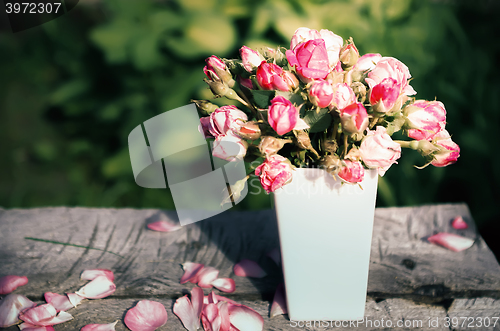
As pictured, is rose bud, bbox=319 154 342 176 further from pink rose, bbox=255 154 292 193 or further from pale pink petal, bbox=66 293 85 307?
pale pink petal, bbox=66 293 85 307

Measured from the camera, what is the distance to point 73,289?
666 millimetres

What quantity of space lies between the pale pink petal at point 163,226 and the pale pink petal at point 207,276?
0.15 metres

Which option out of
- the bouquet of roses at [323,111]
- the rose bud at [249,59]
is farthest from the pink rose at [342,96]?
the rose bud at [249,59]

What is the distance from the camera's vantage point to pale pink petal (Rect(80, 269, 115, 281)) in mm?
684

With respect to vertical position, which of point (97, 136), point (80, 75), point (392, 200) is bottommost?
point (392, 200)

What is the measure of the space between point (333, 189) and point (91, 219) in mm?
586

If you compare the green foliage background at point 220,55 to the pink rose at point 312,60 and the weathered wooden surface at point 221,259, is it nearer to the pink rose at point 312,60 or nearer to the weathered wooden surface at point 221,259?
the weathered wooden surface at point 221,259

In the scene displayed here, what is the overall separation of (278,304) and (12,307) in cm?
42

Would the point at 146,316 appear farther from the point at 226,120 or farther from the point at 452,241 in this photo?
the point at 452,241

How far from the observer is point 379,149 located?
0.44 meters

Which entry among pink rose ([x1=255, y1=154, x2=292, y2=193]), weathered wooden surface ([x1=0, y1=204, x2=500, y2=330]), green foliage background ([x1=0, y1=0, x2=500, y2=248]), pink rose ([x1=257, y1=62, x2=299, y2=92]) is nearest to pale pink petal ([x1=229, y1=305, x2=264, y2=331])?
weathered wooden surface ([x1=0, y1=204, x2=500, y2=330])

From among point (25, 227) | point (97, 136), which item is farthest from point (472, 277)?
point (97, 136)

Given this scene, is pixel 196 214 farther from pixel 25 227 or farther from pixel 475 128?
pixel 475 128

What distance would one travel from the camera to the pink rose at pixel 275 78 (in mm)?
435
